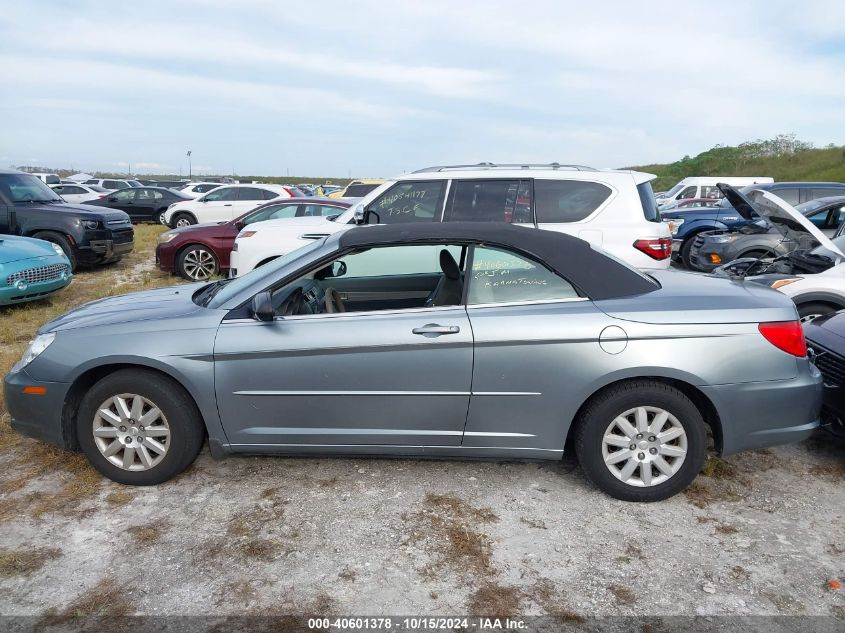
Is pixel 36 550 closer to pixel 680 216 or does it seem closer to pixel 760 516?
pixel 760 516

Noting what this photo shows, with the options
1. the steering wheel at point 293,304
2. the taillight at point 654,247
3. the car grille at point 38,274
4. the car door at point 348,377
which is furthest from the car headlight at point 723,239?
the car grille at point 38,274

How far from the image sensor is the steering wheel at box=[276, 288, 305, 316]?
3.75 m

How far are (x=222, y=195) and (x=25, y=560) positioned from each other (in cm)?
1674

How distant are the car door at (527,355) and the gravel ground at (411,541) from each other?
0.43 meters

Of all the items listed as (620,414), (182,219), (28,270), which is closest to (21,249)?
(28,270)

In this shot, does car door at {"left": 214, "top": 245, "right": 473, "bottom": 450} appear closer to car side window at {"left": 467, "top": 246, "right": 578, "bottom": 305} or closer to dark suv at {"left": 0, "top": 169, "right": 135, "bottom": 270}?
car side window at {"left": 467, "top": 246, "right": 578, "bottom": 305}

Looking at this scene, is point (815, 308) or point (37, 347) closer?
point (37, 347)

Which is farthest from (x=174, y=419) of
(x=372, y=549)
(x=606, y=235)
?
(x=606, y=235)

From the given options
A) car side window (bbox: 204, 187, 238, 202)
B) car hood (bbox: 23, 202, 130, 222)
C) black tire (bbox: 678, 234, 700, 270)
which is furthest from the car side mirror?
car side window (bbox: 204, 187, 238, 202)

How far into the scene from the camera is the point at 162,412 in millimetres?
3596

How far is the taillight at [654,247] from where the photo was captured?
6.25m

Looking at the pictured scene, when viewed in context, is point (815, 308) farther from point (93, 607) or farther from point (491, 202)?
point (93, 607)

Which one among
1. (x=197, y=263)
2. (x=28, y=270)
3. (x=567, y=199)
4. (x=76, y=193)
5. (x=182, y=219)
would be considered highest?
(x=567, y=199)

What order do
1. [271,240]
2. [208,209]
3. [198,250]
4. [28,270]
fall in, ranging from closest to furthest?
[28,270], [271,240], [198,250], [208,209]
